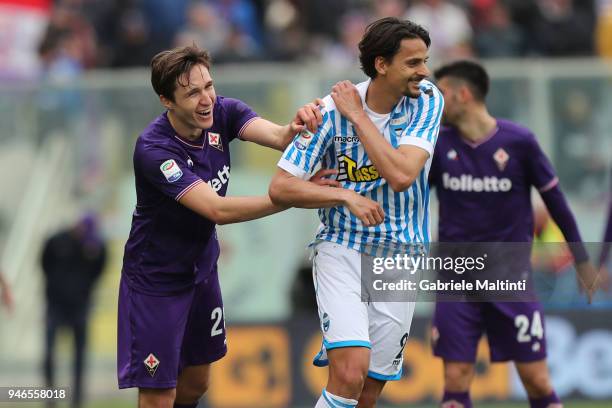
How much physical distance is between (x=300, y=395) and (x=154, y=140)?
682 centimetres

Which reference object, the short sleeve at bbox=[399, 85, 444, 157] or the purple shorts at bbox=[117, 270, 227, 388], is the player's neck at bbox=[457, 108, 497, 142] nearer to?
the short sleeve at bbox=[399, 85, 444, 157]

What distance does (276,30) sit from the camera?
18.1 meters

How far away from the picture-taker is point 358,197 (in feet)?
25.9

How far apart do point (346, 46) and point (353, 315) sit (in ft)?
33.7

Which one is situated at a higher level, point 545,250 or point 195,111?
point 195,111

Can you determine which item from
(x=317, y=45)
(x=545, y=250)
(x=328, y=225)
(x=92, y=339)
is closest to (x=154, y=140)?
(x=328, y=225)

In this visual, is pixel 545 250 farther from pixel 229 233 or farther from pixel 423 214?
pixel 229 233

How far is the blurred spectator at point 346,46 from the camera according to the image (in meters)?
17.6

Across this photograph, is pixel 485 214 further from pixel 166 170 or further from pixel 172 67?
pixel 172 67

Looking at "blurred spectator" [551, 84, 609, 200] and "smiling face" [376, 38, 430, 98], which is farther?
"blurred spectator" [551, 84, 609, 200]

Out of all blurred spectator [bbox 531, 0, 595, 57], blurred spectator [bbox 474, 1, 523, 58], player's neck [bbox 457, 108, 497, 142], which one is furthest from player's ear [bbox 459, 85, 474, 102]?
blurred spectator [bbox 531, 0, 595, 57]

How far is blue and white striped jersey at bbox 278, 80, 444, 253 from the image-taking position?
26.5 feet

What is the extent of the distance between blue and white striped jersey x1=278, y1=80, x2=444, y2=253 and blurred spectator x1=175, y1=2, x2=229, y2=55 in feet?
29.8

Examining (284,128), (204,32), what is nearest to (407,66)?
(284,128)
